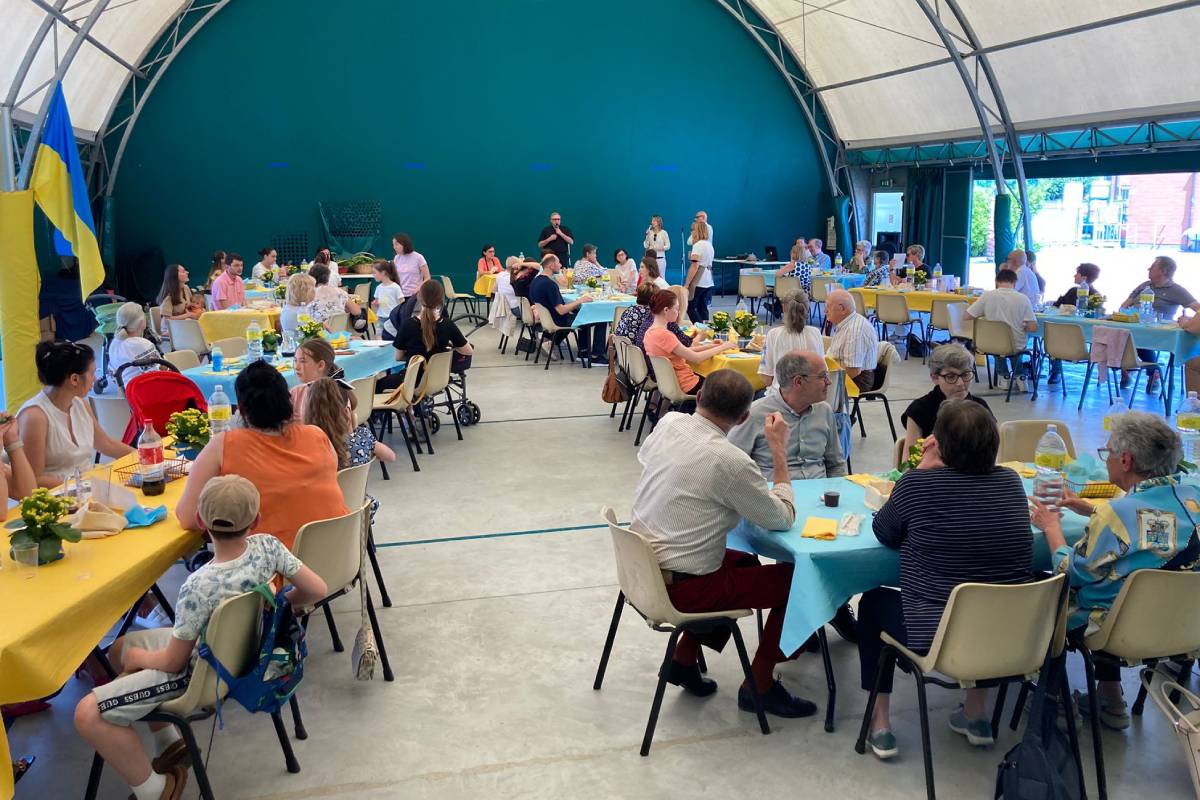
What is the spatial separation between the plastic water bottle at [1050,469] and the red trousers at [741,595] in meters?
1.02

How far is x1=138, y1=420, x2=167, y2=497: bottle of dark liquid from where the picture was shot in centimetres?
405

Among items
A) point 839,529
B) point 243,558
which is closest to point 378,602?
point 243,558

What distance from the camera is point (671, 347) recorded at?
288 inches

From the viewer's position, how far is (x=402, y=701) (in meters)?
3.93

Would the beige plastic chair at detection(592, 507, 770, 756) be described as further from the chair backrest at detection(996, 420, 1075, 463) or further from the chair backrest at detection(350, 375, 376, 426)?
the chair backrest at detection(350, 375, 376, 426)

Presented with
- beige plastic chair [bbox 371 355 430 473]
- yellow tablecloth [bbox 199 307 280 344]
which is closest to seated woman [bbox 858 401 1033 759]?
beige plastic chair [bbox 371 355 430 473]

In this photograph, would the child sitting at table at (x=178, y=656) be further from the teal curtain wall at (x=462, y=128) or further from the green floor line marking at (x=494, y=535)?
the teal curtain wall at (x=462, y=128)

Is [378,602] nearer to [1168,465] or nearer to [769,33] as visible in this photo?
[1168,465]

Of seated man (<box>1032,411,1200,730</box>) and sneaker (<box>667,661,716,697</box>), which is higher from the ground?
seated man (<box>1032,411,1200,730</box>)

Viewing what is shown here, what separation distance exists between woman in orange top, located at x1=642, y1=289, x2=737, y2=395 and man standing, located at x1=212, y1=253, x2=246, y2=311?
593 centimetres

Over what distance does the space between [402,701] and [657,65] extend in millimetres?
16121

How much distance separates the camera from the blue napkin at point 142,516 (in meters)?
3.67

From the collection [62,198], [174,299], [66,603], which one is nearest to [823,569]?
[66,603]

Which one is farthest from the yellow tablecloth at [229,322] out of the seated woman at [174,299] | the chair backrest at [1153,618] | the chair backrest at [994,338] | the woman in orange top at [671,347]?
the chair backrest at [1153,618]
